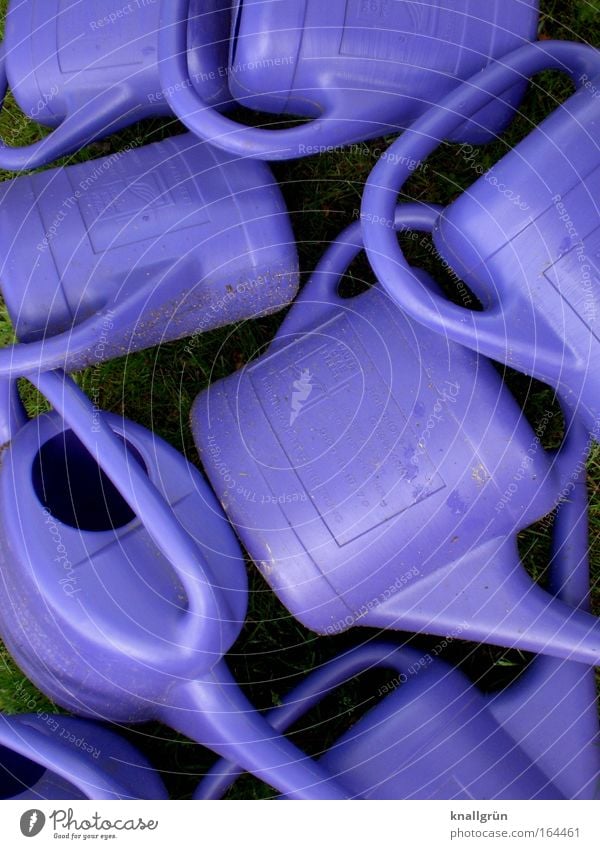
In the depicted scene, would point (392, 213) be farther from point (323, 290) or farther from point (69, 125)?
point (69, 125)

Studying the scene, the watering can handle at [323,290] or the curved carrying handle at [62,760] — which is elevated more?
the watering can handle at [323,290]

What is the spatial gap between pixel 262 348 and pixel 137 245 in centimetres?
15

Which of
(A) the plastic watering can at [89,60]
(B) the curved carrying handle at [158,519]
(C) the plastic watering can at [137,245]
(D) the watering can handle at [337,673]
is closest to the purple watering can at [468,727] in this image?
(D) the watering can handle at [337,673]

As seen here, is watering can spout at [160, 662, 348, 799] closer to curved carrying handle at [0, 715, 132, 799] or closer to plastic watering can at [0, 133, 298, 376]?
curved carrying handle at [0, 715, 132, 799]

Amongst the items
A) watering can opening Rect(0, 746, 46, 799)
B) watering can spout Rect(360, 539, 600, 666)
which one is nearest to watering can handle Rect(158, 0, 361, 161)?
watering can spout Rect(360, 539, 600, 666)

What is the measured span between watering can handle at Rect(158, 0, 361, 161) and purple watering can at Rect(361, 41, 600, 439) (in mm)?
65

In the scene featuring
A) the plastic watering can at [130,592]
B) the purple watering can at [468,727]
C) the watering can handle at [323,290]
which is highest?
the watering can handle at [323,290]

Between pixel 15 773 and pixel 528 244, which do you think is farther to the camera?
pixel 15 773

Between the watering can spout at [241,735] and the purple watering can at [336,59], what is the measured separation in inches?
12.6

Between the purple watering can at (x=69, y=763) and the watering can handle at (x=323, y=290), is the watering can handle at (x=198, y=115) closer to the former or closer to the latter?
the watering can handle at (x=323, y=290)

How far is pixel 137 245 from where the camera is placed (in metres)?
0.50

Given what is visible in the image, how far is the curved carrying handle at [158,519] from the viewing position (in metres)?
0.43

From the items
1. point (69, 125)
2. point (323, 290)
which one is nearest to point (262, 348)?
point (323, 290)

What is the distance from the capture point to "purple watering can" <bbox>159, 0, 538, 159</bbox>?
46 centimetres
